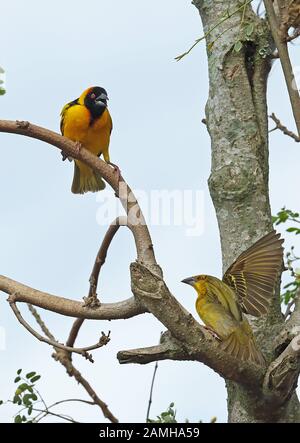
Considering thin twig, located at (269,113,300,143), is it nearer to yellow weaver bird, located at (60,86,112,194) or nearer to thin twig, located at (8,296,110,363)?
yellow weaver bird, located at (60,86,112,194)

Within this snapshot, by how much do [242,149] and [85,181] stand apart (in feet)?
5.68

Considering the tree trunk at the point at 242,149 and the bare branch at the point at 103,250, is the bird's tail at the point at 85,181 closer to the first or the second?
the tree trunk at the point at 242,149

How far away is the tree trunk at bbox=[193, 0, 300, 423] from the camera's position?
12.3 feet

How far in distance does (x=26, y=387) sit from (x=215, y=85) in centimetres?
179

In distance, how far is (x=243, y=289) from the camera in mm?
3834

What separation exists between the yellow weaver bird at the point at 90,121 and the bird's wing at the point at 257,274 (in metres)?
1.60

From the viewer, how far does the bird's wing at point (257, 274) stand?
149 inches

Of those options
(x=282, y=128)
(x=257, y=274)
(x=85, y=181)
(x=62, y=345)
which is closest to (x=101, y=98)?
(x=85, y=181)

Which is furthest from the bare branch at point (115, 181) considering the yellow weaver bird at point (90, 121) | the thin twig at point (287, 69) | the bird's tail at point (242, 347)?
the yellow weaver bird at point (90, 121)

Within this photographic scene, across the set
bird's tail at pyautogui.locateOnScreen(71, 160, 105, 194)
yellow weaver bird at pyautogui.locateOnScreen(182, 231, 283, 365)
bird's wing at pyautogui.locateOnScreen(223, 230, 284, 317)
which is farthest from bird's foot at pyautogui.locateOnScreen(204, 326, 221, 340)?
bird's tail at pyautogui.locateOnScreen(71, 160, 105, 194)

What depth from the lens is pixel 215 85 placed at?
14.3ft

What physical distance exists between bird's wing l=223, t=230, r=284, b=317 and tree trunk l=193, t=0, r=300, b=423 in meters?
0.12
